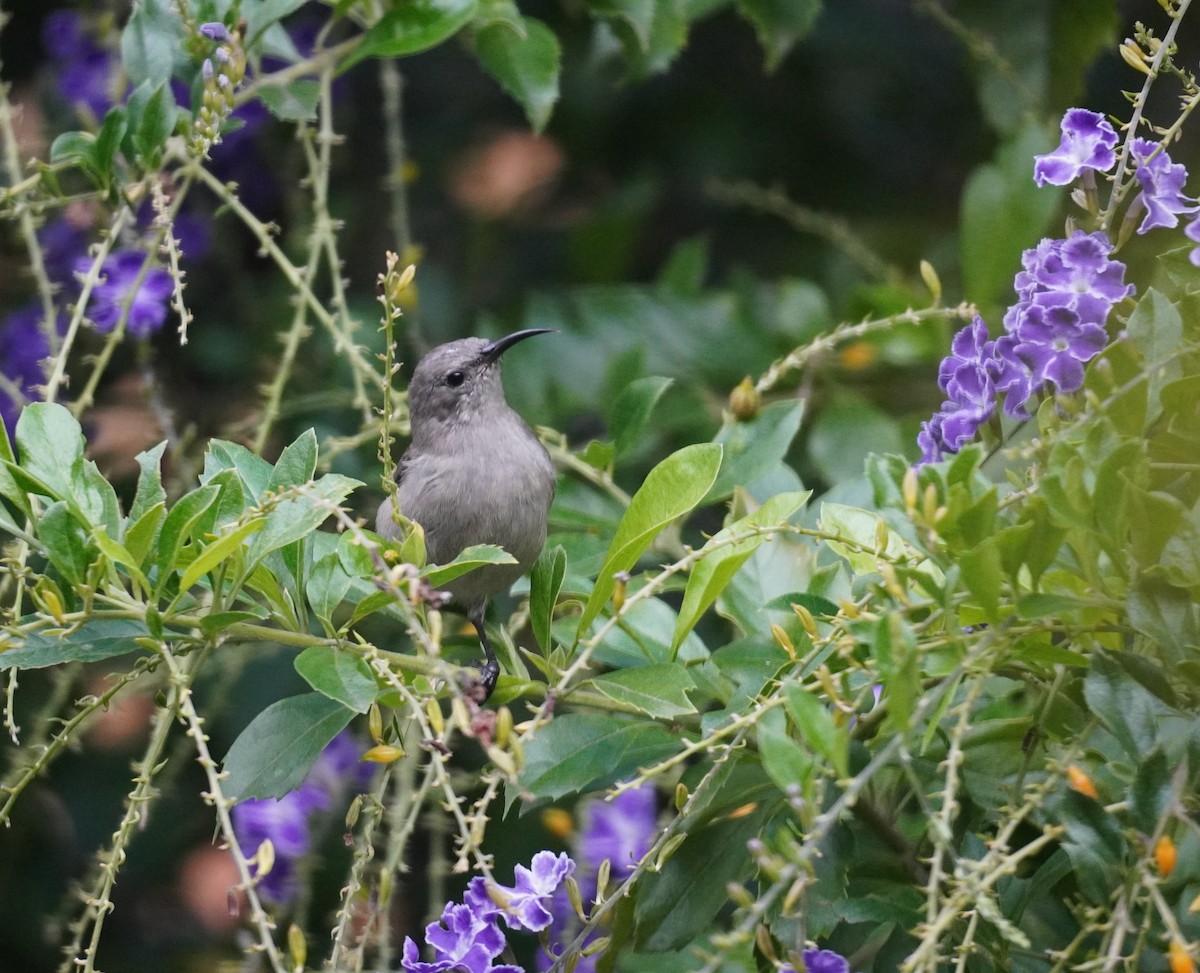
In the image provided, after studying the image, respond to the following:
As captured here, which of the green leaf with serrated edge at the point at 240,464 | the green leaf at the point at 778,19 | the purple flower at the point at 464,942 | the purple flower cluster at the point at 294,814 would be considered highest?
→ the green leaf at the point at 778,19

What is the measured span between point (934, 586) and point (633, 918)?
0.50m

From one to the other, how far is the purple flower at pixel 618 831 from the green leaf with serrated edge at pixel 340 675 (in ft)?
2.10

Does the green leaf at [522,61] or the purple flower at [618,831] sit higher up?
the green leaf at [522,61]

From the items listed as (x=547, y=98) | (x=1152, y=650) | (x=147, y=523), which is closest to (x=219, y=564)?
(x=147, y=523)

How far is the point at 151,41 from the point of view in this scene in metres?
1.88

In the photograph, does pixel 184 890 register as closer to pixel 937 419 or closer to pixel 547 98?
pixel 547 98

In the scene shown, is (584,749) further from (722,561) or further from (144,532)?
(144,532)

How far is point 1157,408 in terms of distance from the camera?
49.6 inches

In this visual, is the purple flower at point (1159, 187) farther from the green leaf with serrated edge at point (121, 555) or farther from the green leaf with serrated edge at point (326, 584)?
the green leaf with serrated edge at point (121, 555)

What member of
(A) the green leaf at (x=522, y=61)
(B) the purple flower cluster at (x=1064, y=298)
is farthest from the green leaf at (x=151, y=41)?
(B) the purple flower cluster at (x=1064, y=298)

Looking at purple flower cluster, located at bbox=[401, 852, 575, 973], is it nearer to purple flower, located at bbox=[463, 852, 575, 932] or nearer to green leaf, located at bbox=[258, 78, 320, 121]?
purple flower, located at bbox=[463, 852, 575, 932]

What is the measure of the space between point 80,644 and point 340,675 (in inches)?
9.8

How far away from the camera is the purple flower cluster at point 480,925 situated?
1.27 metres

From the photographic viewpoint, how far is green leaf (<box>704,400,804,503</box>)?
5.69 ft
